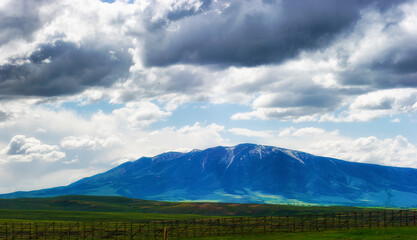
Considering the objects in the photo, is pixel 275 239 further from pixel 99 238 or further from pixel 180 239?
pixel 99 238

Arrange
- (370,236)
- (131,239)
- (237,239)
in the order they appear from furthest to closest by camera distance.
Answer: (131,239)
(237,239)
(370,236)

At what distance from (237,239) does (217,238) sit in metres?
5.67

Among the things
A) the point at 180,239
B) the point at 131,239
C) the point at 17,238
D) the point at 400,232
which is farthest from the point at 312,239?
the point at 17,238

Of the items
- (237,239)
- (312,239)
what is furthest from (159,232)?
(312,239)

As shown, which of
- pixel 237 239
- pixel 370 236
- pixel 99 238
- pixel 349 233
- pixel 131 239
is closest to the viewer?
pixel 370 236

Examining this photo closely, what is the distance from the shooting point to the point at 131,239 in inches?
4481

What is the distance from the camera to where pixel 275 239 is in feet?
309

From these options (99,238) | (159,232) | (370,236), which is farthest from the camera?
(159,232)

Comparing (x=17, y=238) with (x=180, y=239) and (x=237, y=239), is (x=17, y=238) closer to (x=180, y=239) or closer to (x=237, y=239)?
(x=180, y=239)

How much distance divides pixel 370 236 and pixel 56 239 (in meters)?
83.7

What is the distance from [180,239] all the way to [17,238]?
5221cm

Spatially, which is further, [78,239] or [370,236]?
[78,239]

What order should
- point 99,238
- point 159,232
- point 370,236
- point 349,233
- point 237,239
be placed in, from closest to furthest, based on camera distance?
point 370,236, point 349,233, point 237,239, point 99,238, point 159,232

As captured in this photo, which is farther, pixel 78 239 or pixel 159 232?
pixel 159 232
